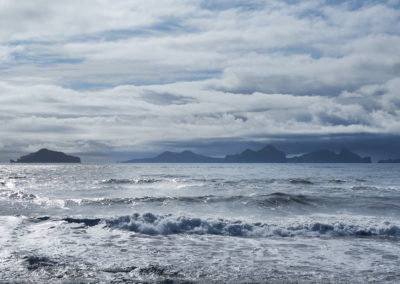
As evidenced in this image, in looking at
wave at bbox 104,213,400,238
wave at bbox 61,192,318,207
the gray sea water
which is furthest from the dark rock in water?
wave at bbox 61,192,318,207

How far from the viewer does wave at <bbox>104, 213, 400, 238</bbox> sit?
16.0 metres

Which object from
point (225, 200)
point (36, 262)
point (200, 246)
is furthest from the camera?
point (225, 200)

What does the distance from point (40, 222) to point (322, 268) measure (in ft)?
48.3

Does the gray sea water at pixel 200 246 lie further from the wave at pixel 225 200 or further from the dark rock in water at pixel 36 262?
the wave at pixel 225 200

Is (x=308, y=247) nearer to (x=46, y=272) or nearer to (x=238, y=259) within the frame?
(x=238, y=259)

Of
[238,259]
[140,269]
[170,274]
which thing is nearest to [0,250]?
[140,269]

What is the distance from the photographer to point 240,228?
16453 millimetres

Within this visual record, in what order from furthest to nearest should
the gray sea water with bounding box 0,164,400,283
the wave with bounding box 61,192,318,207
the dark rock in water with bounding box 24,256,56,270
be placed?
1. the wave with bounding box 61,192,318,207
2. the dark rock in water with bounding box 24,256,56,270
3. the gray sea water with bounding box 0,164,400,283

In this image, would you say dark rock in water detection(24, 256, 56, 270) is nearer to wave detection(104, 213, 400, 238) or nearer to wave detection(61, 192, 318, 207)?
wave detection(104, 213, 400, 238)

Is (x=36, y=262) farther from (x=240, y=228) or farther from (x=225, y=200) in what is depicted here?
(x=225, y=200)

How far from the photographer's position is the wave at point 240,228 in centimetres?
1595

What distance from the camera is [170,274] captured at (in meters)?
9.62

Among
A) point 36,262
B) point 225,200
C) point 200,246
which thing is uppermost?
point 36,262

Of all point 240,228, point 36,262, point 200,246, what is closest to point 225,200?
point 240,228
